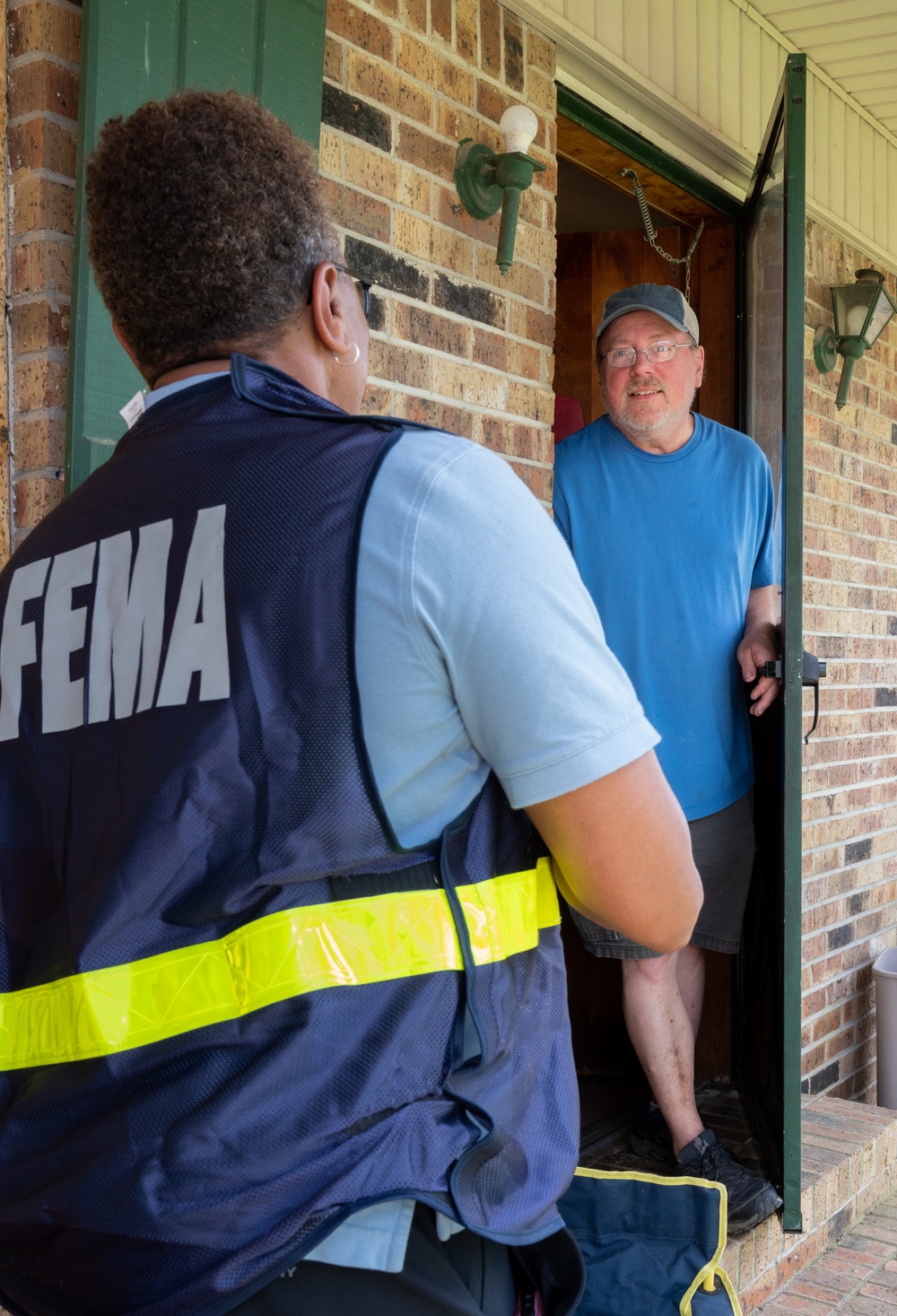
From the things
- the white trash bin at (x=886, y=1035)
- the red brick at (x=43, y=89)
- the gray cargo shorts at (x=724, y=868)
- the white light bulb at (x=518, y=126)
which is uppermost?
the white light bulb at (x=518, y=126)

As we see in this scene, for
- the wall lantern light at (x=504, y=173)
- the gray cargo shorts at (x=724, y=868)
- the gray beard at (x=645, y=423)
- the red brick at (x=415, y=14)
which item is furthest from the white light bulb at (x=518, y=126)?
the gray cargo shorts at (x=724, y=868)

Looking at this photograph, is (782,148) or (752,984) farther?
(752,984)

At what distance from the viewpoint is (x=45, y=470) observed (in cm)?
190

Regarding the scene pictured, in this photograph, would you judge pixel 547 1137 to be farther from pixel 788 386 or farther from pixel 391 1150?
pixel 788 386

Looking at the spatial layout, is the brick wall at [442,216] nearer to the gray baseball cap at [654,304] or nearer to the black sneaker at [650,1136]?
the gray baseball cap at [654,304]

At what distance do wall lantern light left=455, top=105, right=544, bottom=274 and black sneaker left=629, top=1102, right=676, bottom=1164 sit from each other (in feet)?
7.17

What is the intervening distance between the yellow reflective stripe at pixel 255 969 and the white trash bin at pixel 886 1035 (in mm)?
4091

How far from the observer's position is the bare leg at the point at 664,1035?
2.81 metres

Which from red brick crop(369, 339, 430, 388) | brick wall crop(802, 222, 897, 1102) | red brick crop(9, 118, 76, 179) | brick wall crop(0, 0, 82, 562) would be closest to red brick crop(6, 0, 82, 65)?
brick wall crop(0, 0, 82, 562)

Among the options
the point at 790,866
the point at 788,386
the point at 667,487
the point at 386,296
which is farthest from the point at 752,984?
the point at 386,296

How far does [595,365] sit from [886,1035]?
277 centimetres

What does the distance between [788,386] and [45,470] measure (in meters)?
1.68

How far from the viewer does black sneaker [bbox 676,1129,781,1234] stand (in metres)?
2.81

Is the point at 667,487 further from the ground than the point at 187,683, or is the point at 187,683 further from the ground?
the point at 667,487
